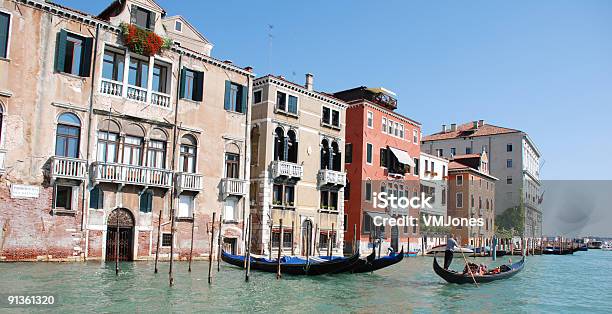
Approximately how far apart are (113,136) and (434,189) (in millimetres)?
23943

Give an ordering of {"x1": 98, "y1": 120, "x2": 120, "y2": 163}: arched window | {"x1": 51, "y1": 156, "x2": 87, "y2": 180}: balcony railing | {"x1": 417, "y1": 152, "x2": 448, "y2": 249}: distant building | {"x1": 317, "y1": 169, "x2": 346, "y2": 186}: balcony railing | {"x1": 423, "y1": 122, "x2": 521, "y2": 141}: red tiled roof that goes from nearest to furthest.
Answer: {"x1": 51, "y1": 156, "x2": 87, "y2": 180}: balcony railing < {"x1": 98, "y1": 120, "x2": 120, "y2": 163}: arched window < {"x1": 317, "y1": 169, "x2": 346, "y2": 186}: balcony railing < {"x1": 417, "y1": 152, "x2": 448, "y2": 249}: distant building < {"x1": 423, "y1": 122, "x2": 521, "y2": 141}: red tiled roof

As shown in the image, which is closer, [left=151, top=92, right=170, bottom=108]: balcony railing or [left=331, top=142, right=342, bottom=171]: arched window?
[left=151, top=92, right=170, bottom=108]: balcony railing

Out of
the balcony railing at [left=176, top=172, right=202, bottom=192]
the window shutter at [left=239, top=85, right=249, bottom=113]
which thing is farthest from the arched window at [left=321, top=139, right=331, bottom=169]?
the balcony railing at [left=176, top=172, right=202, bottom=192]

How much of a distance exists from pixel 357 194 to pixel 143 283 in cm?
1640

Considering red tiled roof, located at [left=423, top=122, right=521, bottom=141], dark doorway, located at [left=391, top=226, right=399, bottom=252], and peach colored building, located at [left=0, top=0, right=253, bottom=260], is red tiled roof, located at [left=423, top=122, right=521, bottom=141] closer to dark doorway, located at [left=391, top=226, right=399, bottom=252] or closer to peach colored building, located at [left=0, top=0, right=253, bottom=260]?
dark doorway, located at [left=391, top=226, right=399, bottom=252]

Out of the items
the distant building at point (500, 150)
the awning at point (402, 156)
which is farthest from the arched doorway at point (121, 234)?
the distant building at point (500, 150)

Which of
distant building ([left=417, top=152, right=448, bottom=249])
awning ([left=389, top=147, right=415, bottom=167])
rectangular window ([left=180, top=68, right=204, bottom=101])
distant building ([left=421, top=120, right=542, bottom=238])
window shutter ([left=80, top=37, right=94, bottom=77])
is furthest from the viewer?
distant building ([left=421, top=120, right=542, bottom=238])

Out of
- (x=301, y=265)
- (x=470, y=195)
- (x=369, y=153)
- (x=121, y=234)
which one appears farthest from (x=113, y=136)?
(x=470, y=195)

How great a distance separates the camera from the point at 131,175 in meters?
17.2

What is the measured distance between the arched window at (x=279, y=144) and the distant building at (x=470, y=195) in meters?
20.5

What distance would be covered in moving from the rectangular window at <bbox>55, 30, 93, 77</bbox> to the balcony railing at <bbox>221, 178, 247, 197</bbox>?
19.8ft

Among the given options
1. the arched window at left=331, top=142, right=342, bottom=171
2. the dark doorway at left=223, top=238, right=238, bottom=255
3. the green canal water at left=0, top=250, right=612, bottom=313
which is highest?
the arched window at left=331, top=142, right=342, bottom=171

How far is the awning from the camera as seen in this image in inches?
1190

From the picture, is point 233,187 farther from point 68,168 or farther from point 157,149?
point 68,168
